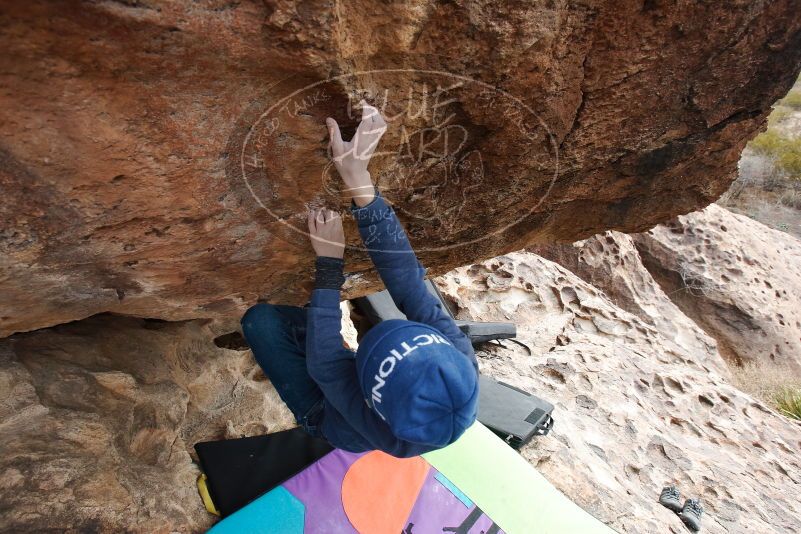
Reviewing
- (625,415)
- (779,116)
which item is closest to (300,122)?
(625,415)

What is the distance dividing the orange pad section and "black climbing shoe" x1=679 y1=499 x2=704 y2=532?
126 cm

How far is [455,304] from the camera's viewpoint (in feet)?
12.5

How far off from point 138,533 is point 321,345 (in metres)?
0.79

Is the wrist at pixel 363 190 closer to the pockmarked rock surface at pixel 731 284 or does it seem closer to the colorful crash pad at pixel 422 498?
the colorful crash pad at pixel 422 498

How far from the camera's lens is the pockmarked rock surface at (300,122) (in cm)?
95

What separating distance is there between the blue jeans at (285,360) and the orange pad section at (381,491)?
415 mm

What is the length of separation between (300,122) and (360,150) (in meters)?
0.17

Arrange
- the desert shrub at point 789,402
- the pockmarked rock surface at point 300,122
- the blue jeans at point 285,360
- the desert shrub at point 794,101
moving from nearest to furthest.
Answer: the pockmarked rock surface at point 300,122 < the blue jeans at point 285,360 < the desert shrub at point 789,402 < the desert shrub at point 794,101

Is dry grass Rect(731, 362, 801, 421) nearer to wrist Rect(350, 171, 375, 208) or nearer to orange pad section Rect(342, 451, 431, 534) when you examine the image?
orange pad section Rect(342, 451, 431, 534)

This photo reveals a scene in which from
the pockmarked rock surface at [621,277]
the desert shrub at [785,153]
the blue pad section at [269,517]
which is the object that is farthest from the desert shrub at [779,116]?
the blue pad section at [269,517]

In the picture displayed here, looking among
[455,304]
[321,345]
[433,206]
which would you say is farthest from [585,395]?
[321,345]

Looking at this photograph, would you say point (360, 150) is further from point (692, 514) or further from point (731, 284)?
point (731, 284)

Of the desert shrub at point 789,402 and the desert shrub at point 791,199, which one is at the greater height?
the desert shrub at point 791,199

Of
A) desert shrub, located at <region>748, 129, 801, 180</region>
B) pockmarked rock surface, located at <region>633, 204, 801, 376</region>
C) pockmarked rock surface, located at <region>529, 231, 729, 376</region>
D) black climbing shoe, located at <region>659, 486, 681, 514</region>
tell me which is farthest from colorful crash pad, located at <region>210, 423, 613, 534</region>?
desert shrub, located at <region>748, 129, 801, 180</region>
